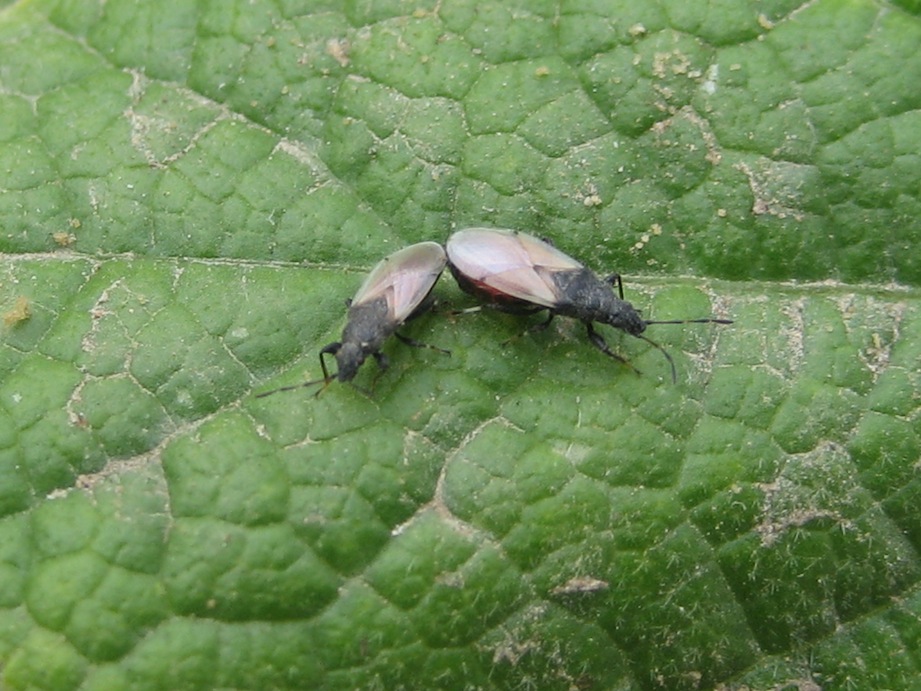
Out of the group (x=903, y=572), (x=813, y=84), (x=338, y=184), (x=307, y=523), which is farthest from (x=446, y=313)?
(x=903, y=572)

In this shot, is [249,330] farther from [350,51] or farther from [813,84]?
[813,84]

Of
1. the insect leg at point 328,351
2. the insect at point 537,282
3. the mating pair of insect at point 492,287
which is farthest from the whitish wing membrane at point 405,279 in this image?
the insect leg at point 328,351

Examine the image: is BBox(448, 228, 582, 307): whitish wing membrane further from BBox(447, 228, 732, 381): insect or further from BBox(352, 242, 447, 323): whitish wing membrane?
BBox(352, 242, 447, 323): whitish wing membrane

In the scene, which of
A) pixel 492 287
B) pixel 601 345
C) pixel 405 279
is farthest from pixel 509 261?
pixel 601 345

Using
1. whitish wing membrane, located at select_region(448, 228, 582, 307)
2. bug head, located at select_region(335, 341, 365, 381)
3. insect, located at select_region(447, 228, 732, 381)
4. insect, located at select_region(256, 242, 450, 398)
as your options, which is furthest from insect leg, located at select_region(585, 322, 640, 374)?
bug head, located at select_region(335, 341, 365, 381)

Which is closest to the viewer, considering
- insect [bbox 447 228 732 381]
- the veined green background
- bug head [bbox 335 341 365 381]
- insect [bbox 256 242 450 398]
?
the veined green background

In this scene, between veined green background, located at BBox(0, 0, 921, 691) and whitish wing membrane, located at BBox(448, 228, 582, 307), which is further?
whitish wing membrane, located at BBox(448, 228, 582, 307)

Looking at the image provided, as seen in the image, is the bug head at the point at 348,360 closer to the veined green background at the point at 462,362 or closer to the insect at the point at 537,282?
the veined green background at the point at 462,362
